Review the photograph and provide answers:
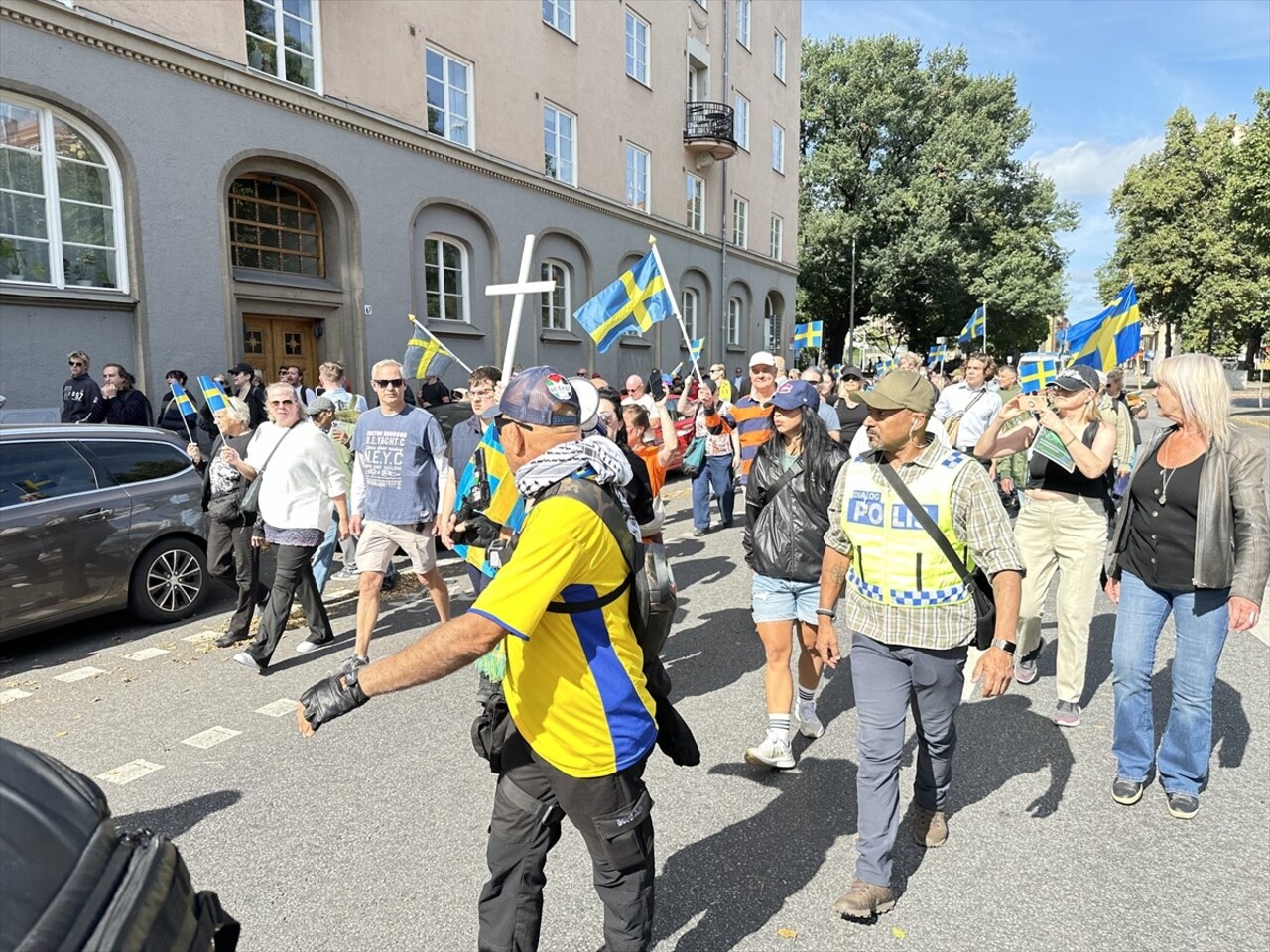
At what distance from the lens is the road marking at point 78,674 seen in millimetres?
5508

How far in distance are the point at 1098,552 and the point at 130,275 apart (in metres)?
11.7

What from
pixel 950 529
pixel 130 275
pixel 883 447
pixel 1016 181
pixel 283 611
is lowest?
pixel 283 611

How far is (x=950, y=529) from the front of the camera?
3.01 meters

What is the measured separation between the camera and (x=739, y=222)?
29.1 metres

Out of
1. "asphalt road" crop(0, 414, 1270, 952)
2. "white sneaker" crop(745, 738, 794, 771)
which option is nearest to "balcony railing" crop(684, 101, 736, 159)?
"asphalt road" crop(0, 414, 1270, 952)

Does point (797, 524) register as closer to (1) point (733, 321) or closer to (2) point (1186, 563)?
(2) point (1186, 563)

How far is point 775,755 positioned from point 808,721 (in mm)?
516

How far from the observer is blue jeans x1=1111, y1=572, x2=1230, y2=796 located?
3623mm

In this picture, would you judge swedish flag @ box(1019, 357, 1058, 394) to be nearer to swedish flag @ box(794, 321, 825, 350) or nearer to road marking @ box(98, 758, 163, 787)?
road marking @ box(98, 758, 163, 787)

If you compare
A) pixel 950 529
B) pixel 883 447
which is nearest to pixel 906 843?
pixel 950 529

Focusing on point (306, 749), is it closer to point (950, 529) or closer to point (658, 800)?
point (658, 800)

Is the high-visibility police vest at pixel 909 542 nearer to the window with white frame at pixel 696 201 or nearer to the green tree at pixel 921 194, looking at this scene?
the window with white frame at pixel 696 201

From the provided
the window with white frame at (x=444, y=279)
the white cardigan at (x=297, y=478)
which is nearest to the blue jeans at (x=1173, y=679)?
the white cardigan at (x=297, y=478)

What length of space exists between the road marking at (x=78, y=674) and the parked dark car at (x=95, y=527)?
20.1 inches
